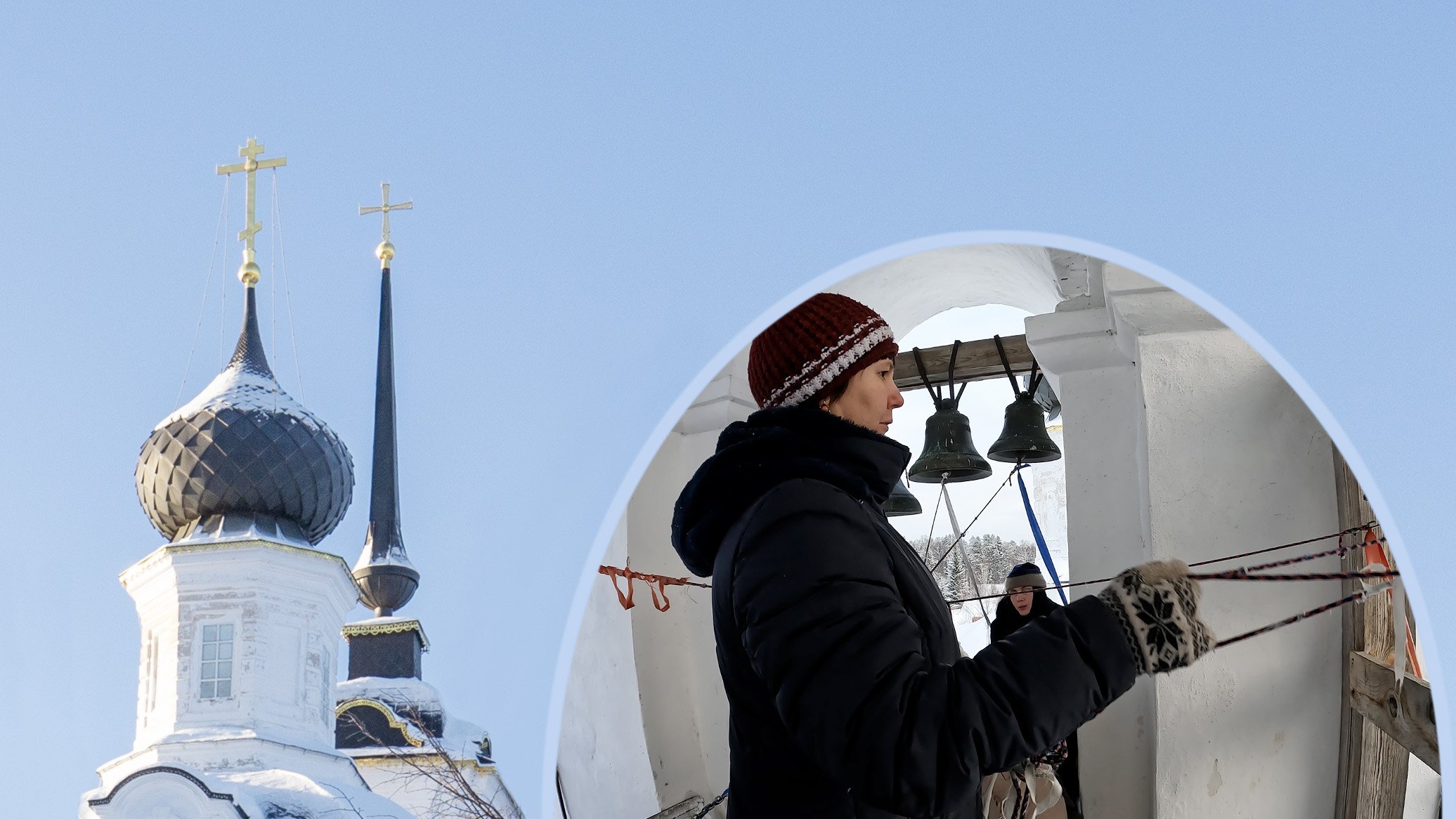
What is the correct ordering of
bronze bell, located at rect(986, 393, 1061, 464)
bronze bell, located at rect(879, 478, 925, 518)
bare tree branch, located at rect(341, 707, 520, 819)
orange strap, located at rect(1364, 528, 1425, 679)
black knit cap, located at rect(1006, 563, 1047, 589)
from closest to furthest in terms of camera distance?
orange strap, located at rect(1364, 528, 1425, 679)
bronze bell, located at rect(986, 393, 1061, 464)
black knit cap, located at rect(1006, 563, 1047, 589)
bronze bell, located at rect(879, 478, 925, 518)
bare tree branch, located at rect(341, 707, 520, 819)

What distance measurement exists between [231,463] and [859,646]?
38.2 feet

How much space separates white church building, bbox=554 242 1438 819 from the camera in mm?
4473

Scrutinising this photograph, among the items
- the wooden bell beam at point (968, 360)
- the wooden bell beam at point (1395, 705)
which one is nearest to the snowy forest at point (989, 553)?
the wooden bell beam at point (968, 360)

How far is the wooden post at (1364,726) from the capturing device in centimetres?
433

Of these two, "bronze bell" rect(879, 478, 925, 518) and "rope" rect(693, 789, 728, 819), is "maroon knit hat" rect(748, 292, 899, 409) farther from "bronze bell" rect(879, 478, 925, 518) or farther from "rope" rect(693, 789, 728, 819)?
"bronze bell" rect(879, 478, 925, 518)

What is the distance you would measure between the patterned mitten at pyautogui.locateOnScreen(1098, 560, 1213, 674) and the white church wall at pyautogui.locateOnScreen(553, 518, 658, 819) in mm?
3259

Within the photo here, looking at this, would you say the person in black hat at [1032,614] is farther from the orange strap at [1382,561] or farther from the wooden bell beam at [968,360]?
the orange strap at [1382,561]

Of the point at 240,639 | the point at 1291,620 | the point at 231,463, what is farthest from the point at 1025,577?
the point at 231,463

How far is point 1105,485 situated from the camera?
501 cm

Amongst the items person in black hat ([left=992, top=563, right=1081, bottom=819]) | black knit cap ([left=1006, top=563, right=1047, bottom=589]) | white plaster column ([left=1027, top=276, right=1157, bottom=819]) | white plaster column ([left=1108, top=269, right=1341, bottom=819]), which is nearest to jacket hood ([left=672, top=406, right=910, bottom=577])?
white plaster column ([left=1108, top=269, right=1341, bottom=819])

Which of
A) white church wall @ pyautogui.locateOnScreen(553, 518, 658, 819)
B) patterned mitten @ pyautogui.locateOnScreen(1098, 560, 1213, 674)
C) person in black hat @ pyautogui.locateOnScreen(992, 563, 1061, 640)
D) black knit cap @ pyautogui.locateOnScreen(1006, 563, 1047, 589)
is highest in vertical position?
patterned mitten @ pyautogui.locateOnScreen(1098, 560, 1213, 674)

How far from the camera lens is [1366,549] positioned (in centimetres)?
422

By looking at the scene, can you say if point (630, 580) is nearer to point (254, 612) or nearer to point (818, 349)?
point (818, 349)

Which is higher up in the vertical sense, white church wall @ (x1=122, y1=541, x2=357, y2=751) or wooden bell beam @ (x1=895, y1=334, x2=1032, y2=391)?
wooden bell beam @ (x1=895, y1=334, x2=1032, y2=391)
